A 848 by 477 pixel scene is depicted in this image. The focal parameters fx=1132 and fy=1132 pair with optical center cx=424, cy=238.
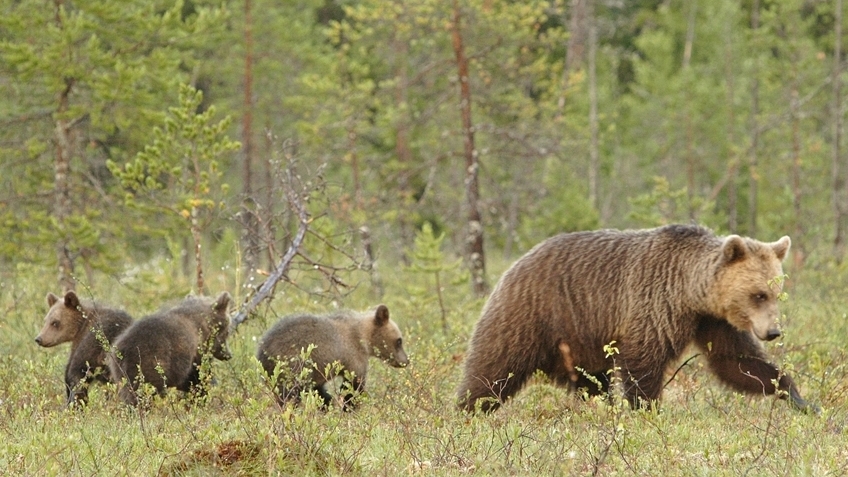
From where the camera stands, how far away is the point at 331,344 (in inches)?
352

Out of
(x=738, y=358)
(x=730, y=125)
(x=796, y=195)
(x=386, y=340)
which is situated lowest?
(x=796, y=195)

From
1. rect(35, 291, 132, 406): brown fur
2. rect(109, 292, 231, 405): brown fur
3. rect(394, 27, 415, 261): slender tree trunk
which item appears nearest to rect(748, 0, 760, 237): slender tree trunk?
rect(394, 27, 415, 261): slender tree trunk

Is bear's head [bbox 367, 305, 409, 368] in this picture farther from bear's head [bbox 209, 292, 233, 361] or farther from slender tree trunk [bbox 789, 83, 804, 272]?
slender tree trunk [bbox 789, 83, 804, 272]

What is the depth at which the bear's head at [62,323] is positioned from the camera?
30.6ft

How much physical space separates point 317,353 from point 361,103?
29.7 feet

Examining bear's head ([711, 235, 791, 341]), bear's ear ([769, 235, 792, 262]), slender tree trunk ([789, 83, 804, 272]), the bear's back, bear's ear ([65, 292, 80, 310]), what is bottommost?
slender tree trunk ([789, 83, 804, 272])

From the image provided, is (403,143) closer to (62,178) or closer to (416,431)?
(62,178)

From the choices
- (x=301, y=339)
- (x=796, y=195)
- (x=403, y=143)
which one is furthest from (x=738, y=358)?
(x=796, y=195)

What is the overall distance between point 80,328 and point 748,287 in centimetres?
537

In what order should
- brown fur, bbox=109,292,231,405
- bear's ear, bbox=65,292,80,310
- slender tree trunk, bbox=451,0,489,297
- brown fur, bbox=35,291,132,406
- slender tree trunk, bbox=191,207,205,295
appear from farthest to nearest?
1. slender tree trunk, bbox=451,0,489,297
2. slender tree trunk, bbox=191,207,205,295
3. bear's ear, bbox=65,292,80,310
4. brown fur, bbox=35,291,132,406
5. brown fur, bbox=109,292,231,405

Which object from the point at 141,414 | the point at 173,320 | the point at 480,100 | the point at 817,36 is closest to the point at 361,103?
the point at 480,100

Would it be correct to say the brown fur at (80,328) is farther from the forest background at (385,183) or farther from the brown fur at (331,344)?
the brown fur at (331,344)

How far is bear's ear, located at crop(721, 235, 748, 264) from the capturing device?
7.79 metres

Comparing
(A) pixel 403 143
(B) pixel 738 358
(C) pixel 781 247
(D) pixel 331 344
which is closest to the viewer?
(C) pixel 781 247
